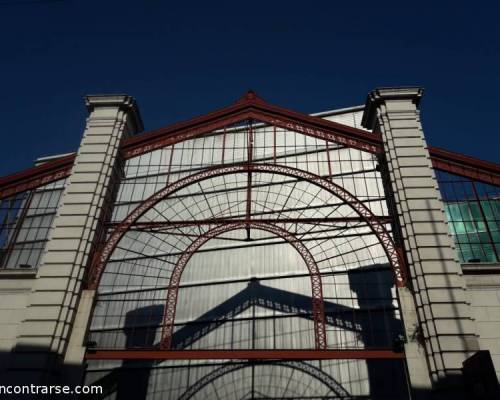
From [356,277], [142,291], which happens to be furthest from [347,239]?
[142,291]

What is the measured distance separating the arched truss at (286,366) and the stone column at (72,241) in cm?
1859

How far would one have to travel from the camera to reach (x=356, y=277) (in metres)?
36.2

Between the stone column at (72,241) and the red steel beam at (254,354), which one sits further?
the red steel beam at (254,354)

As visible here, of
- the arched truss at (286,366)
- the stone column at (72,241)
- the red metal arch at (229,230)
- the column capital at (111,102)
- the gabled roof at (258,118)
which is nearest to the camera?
the stone column at (72,241)

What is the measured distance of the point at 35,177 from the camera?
24.9 m

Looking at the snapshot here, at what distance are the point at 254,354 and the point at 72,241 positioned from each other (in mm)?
10756

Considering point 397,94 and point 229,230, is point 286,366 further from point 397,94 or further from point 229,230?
point 397,94

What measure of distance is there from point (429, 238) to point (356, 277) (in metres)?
17.2

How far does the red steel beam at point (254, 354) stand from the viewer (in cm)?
1795

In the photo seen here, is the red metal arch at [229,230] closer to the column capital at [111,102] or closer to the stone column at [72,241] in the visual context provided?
the stone column at [72,241]

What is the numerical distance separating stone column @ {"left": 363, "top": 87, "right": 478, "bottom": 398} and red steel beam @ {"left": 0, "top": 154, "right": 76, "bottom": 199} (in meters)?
18.9

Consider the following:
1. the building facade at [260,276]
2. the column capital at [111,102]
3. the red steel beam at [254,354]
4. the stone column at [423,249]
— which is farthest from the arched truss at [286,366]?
the column capital at [111,102]

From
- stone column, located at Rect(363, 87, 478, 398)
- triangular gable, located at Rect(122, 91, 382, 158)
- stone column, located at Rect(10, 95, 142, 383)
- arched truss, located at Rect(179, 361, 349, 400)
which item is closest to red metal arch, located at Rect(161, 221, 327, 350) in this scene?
arched truss, located at Rect(179, 361, 349, 400)

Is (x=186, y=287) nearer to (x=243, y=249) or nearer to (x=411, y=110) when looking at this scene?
(x=243, y=249)
